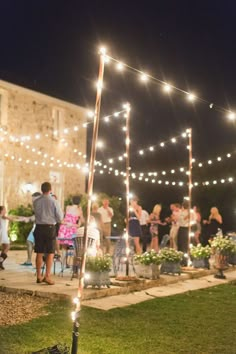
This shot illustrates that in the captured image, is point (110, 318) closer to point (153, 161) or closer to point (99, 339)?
point (99, 339)

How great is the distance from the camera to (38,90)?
17.8 m

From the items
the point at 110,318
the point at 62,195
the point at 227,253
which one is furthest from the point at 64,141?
the point at 110,318

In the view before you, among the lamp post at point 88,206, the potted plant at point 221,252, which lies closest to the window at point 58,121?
the potted plant at point 221,252

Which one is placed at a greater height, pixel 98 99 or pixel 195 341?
pixel 98 99

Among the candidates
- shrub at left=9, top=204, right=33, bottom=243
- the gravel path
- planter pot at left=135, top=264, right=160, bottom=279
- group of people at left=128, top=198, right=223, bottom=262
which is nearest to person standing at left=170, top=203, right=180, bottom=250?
group of people at left=128, top=198, right=223, bottom=262

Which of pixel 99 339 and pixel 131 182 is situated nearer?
pixel 99 339

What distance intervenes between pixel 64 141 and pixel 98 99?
47.2 ft

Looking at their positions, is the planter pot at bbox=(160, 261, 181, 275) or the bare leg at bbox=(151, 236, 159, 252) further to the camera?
the bare leg at bbox=(151, 236, 159, 252)

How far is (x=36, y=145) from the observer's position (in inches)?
706

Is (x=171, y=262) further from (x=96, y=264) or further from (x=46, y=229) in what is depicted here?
(x=46, y=229)

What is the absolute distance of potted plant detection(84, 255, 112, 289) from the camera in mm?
7531

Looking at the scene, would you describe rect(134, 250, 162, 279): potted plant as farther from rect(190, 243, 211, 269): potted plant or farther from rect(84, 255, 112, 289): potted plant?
rect(190, 243, 211, 269): potted plant

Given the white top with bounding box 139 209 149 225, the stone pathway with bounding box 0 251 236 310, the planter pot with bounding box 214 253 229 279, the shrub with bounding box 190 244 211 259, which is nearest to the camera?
the stone pathway with bounding box 0 251 236 310

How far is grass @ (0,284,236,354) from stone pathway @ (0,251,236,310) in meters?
0.37
